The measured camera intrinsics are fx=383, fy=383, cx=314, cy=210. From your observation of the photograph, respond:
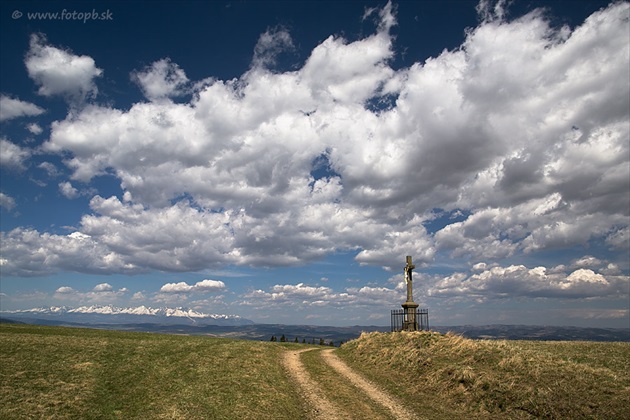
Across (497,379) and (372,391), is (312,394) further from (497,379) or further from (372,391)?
(497,379)

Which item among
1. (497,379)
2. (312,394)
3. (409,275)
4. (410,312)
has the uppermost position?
(409,275)

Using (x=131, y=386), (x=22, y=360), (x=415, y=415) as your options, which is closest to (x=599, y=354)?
(x=415, y=415)

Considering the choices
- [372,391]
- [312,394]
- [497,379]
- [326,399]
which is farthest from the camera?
[372,391]

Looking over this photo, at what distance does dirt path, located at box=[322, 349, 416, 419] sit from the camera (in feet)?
59.1

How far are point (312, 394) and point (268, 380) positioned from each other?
3.53m

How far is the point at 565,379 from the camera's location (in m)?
18.7

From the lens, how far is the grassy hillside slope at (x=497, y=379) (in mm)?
16641

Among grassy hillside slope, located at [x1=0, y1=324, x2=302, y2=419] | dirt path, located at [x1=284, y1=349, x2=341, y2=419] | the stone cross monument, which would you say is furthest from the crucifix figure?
grassy hillside slope, located at [x1=0, y1=324, x2=302, y2=419]

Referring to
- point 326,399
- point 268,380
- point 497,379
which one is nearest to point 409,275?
point 497,379

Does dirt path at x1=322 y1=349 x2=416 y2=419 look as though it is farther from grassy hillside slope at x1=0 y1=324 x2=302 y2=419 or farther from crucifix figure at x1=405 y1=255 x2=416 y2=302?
crucifix figure at x1=405 y1=255 x2=416 y2=302

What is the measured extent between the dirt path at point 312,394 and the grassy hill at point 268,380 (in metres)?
0.57

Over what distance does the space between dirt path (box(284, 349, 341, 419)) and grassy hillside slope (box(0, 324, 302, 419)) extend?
75cm

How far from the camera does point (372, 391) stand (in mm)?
21625

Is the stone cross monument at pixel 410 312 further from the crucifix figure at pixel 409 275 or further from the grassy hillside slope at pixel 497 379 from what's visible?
the grassy hillside slope at pixel 497 379
